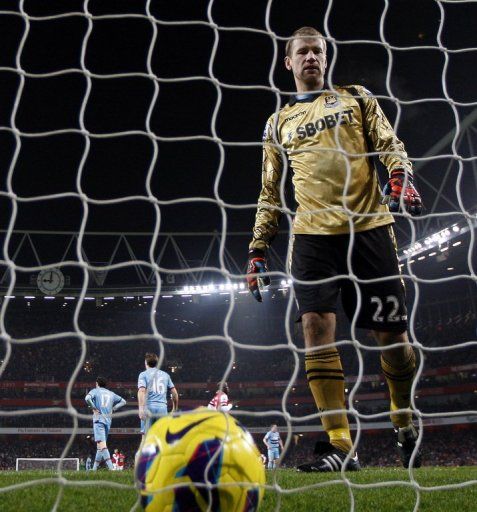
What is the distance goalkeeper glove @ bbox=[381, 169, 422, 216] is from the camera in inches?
101

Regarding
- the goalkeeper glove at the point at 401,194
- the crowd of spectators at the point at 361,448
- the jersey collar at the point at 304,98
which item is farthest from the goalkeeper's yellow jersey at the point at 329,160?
the crowd of spectators at the point at 361,448

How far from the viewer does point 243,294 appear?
85.5 ft

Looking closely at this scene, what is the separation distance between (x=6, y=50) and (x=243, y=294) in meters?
16.8

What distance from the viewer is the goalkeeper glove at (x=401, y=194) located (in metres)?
2.57

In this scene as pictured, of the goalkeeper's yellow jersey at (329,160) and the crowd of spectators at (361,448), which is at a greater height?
the goalkeeper's yellow jersey at (329,160)

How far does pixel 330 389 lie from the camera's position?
2916 millimetres

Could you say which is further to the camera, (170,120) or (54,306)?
(54,306)

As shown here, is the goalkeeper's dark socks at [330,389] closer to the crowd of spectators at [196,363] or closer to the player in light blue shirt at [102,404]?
the player in light blue shirt at [102,404]

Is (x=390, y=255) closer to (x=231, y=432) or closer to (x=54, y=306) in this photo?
(x=231, y=432)

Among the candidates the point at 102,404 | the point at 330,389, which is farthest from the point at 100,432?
the point at 330,389

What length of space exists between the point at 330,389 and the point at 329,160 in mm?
1206

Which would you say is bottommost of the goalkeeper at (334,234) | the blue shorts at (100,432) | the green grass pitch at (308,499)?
the green grass pitch at (308,499)

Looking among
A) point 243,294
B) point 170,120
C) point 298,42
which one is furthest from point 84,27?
point 243,294

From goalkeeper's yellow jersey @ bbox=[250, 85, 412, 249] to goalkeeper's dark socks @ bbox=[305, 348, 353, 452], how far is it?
66 centimetres
